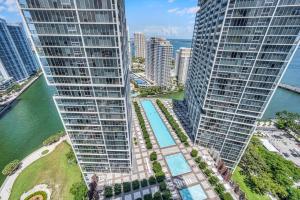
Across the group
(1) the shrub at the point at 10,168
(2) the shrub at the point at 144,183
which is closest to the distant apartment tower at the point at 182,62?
(2) the shrub at the point at 144,183

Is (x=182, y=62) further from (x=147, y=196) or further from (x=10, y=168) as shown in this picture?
(x=10, y=168)

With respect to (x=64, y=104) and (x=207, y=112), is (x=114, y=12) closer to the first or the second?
(x=64, y=104)

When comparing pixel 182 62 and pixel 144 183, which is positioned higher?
pixel 182 62

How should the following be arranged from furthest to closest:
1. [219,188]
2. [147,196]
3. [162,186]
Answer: [162,186]
[219,188]
[147,196]

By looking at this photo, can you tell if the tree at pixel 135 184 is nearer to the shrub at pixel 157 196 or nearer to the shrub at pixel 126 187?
the shrub at pixel 126 187

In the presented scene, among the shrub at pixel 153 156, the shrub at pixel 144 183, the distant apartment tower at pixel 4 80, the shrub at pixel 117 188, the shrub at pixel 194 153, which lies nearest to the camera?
the shrub at pixel 117 188

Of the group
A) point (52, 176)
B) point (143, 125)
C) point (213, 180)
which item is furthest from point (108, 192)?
point (213, 180)

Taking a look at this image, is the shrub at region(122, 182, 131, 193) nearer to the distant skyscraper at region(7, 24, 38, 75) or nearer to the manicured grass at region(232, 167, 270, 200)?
the manicured grass at region(232, 167, 270, 200)

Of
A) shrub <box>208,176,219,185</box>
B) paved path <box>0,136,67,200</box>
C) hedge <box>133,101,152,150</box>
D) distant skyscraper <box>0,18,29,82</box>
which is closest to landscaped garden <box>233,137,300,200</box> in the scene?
shrub <box>208,176,219,185</box>
